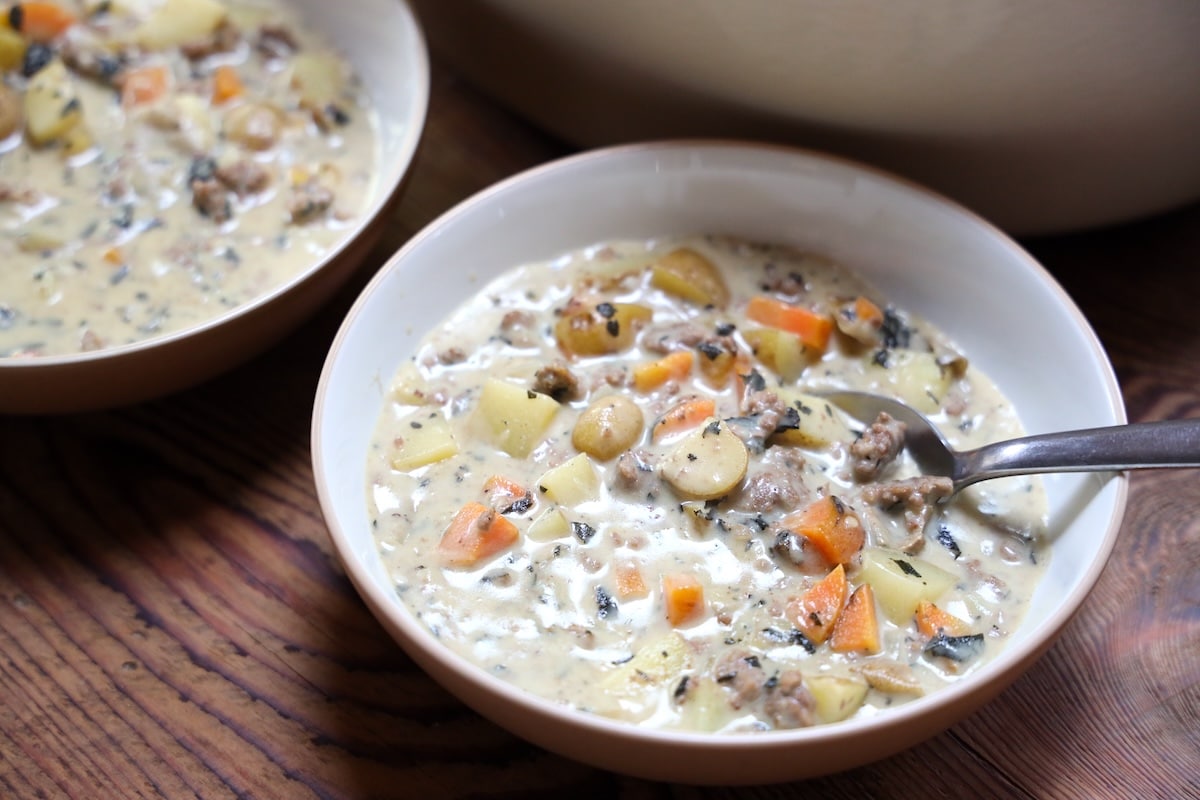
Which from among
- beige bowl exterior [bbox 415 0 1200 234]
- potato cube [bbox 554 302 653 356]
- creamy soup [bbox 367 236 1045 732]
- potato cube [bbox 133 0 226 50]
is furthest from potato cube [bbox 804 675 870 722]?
potato cube [bbox 133 0 226 50]

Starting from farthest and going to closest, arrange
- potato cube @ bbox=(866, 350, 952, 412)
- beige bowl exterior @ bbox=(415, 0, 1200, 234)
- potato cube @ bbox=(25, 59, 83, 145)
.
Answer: potato cube @ bbox=(25, 59, 83, 145) → potato cube @ bbox=(866, 350, 952, 412) → beige bowl exterior @ bbox=(415, 0, 1200, 234)

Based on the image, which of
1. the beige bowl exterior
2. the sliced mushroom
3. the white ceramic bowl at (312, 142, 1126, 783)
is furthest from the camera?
the beige bowl exterior

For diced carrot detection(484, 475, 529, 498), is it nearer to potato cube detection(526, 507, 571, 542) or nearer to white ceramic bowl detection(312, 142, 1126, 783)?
potato cube detection(526, 507, 571, 542)

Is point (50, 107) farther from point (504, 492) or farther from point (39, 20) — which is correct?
point (504, 492)

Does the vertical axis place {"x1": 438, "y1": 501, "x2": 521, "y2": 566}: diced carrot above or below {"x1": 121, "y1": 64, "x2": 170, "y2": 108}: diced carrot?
below

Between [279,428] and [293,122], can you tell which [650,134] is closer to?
[293,122]

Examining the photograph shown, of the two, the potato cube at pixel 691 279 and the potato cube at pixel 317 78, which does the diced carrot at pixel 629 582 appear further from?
the potato cube at pixel 317 78

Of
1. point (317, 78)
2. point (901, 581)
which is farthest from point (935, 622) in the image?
point (317, 78)

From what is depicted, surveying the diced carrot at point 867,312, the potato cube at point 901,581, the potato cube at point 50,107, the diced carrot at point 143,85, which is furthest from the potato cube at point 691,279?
the potato cube at point 50,107
